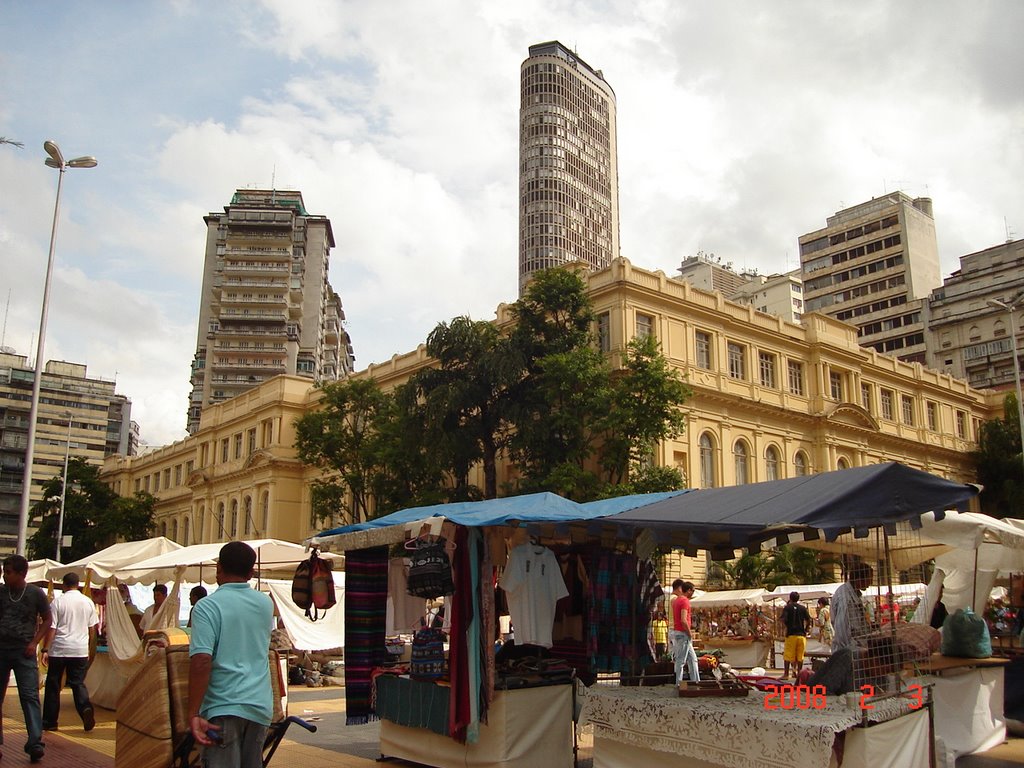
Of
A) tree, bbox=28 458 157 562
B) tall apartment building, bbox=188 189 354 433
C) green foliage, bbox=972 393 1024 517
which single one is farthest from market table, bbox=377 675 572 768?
tall apartment building, bbox=188 189 354 433

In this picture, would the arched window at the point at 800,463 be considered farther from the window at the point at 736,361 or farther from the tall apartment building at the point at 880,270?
the tall apartment building at the point at 880,270

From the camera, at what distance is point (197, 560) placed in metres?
13.1

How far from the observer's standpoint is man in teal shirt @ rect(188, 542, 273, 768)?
15.1ft

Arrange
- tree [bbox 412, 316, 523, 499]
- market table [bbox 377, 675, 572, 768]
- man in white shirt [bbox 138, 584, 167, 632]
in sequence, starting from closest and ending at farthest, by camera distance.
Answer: market table [bbox 377, 675, 572, 768], man in white shirt [bbox 138, 584, 167, 632], tree [bbox 412, 316, 523, 499]

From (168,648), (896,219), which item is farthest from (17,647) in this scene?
(896,219)

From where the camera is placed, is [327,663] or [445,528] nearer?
[445,528]

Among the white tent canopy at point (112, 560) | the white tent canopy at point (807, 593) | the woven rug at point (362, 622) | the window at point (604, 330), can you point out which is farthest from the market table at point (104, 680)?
the window at point (604, 330)

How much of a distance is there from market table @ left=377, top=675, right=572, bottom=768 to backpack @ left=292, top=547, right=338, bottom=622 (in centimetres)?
127

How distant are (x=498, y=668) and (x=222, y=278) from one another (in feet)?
257

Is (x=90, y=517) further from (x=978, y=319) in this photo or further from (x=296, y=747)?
(x=978, y=319)

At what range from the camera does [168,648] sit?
5477 millimetres

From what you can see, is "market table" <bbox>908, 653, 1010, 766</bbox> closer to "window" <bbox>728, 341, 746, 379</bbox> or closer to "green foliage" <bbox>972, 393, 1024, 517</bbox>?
"window" <bbox>728, 341, 746, 379</bbox>

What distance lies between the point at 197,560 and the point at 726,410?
24988 mm

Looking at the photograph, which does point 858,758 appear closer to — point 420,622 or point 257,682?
point 257,682
